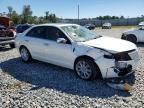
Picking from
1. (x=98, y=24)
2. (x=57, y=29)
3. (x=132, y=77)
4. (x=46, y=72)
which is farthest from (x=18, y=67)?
(x=98, y=24)

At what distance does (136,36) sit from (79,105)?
10.7 m

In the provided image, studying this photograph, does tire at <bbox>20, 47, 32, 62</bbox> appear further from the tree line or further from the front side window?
the tree line

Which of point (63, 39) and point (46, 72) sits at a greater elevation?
point (63, 39)

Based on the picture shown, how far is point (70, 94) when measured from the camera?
5.87 meters

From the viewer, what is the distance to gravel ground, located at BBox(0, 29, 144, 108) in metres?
5.31

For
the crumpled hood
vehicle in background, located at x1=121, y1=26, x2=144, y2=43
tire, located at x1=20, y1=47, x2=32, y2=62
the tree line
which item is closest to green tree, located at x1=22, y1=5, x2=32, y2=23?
the tree line

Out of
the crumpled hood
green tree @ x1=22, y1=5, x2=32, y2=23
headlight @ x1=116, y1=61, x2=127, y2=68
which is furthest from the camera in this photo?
green tree @ x1=22, y1=5, x2=32, y2=23

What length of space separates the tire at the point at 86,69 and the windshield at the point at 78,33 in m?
0.77

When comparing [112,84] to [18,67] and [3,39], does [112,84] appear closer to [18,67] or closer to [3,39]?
[18,67]

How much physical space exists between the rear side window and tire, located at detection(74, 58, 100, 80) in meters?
1.99

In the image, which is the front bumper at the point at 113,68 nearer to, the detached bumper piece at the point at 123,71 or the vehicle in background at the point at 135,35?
the detached bumper piece at the point at 123,71

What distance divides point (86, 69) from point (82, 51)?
1.71ft

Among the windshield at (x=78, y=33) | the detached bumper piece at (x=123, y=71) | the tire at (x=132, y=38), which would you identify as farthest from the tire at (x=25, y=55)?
the tire at (x=132, y=38)

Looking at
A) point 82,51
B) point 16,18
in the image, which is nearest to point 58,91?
point 82,51
